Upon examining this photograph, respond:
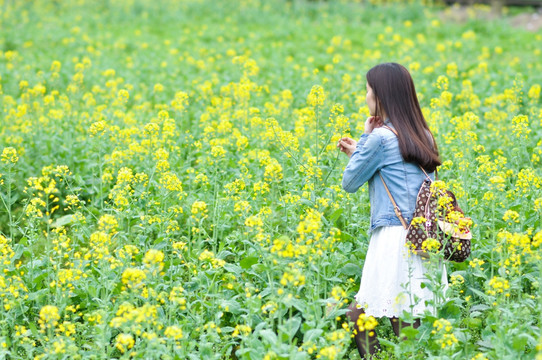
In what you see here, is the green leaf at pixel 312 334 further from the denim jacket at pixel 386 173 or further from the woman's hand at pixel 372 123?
the woman's hand at pixel 372 123

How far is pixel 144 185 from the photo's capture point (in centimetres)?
586

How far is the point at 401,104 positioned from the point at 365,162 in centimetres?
48

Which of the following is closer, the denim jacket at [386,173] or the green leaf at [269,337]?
the green leaf at [269,337]

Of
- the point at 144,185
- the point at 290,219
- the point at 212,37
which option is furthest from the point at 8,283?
the point at 212,37

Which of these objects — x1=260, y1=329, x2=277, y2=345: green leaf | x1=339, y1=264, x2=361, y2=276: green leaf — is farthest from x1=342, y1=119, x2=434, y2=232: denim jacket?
x1=260, y1=329, x2=277, y2=345: green leaf

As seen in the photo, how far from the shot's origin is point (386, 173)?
441 centimetres

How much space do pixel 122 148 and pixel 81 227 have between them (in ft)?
5.72

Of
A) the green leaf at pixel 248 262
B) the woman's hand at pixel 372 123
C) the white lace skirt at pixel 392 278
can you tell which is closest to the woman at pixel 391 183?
the white lace skirt at pixel 392 278

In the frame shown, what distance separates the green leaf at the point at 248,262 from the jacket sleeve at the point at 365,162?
1.03 metres

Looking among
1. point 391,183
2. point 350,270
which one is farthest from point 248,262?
point 391,183

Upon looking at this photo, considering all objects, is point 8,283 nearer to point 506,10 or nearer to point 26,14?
point 26,14

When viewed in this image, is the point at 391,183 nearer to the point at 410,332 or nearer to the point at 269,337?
the point at 410,332

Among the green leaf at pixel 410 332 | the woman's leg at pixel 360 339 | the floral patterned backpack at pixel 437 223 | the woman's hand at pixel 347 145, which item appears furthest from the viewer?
the woman's hand at pixel 347 145

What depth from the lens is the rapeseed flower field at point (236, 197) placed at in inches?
165
